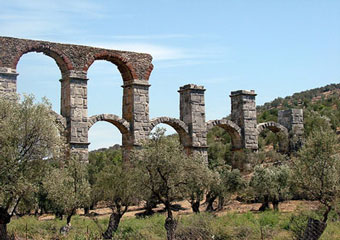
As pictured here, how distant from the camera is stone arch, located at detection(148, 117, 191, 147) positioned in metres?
28.2

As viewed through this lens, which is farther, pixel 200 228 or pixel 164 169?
pixel 200 228

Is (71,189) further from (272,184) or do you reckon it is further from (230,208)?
(272,184)

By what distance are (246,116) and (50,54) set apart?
1151 centimetres

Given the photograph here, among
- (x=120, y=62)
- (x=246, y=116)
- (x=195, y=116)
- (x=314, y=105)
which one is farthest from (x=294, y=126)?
(x=314, y=105)

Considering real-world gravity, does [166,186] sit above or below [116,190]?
above

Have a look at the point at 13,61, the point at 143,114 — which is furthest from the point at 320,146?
the point at 13,61

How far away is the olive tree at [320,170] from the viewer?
15.9 metres

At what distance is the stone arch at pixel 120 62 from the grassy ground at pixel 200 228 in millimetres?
8068

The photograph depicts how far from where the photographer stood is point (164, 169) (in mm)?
17953

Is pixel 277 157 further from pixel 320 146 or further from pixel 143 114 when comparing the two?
pixel 320 146

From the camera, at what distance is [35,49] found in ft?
83.6

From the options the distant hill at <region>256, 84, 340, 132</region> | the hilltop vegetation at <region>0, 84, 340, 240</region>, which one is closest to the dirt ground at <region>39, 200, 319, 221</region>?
the hilltop vegetation at <region>0, 84, 340, 240</region>

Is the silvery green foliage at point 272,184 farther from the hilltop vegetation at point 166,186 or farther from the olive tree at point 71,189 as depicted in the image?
the olive tree at point 71,189

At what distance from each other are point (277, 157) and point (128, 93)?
9.93m
